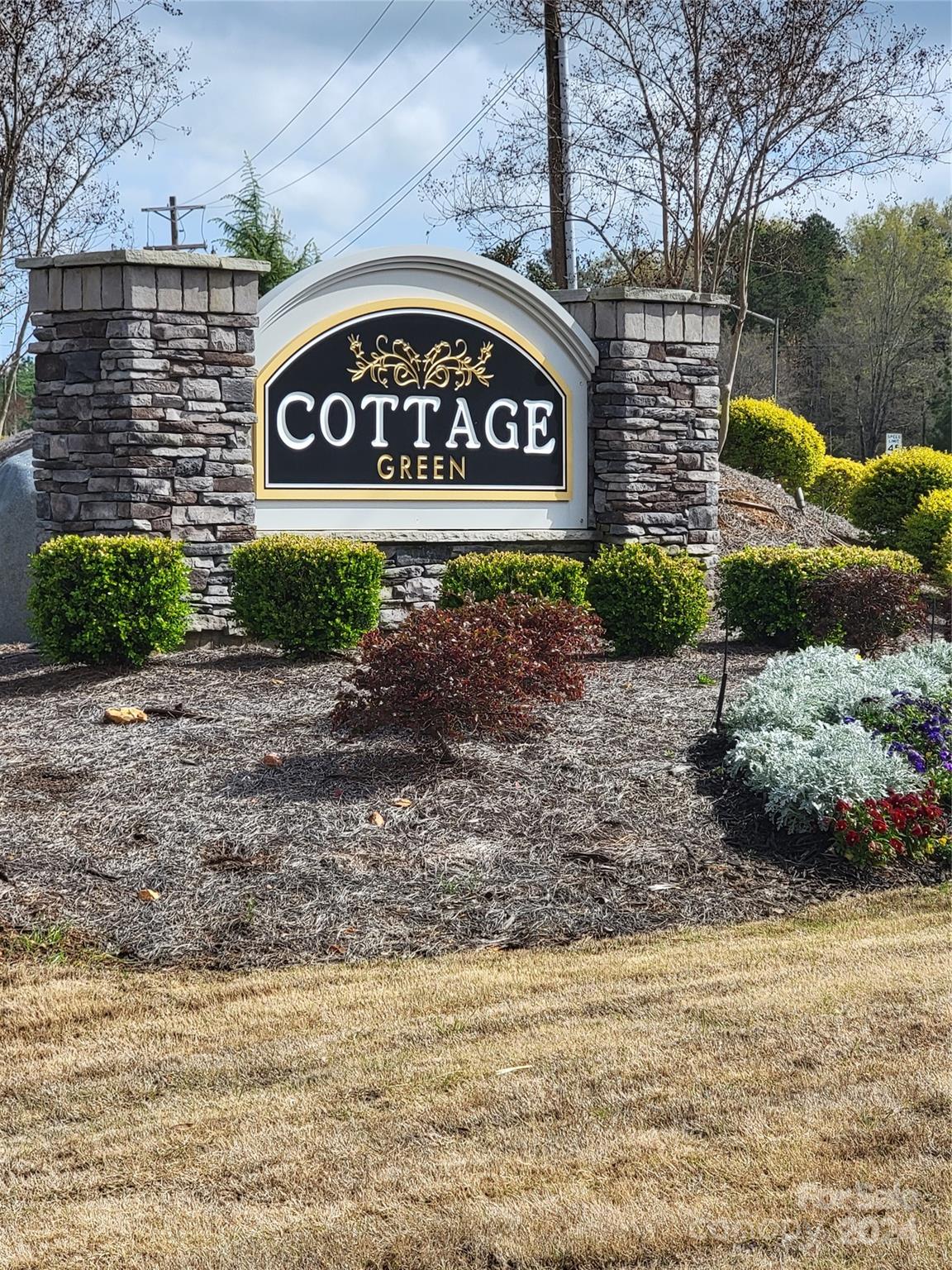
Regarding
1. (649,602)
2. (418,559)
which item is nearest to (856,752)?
(649,602)

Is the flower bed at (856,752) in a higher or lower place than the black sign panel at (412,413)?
lower

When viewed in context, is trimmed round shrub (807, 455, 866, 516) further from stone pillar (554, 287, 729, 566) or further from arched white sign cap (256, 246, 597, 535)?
arched white sign cap (256, 246, 597, 535)

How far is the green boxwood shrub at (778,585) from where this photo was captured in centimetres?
1009

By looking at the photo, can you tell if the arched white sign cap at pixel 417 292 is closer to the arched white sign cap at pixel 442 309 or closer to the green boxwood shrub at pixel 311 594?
the arched white sign cap at pixel 442 309

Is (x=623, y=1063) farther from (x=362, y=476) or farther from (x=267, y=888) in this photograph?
(x=362, y=476)

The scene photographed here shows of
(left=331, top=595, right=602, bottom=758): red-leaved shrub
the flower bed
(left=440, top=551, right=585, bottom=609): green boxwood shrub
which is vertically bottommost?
the flower bed

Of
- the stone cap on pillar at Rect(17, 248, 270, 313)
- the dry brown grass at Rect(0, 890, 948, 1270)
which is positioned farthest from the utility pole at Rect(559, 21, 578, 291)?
the dry brown grass at Rect(0, 890, 948, 1270)

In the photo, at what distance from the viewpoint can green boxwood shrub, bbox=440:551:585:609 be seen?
989cm

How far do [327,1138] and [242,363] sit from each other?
7.48 metres

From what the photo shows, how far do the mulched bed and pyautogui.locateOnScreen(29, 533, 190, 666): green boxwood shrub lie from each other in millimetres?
1181

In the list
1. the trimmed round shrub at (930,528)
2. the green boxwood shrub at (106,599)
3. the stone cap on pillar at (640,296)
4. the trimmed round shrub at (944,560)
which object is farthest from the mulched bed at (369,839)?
the trimmed round shrub at (930,528)

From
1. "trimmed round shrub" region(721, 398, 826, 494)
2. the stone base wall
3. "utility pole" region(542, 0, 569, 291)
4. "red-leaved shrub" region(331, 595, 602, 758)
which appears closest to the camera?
"red-leaved shrub" region(331, 595, 602, 758)

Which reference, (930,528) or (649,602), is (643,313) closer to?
(649,602)

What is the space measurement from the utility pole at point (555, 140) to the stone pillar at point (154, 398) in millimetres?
5190
